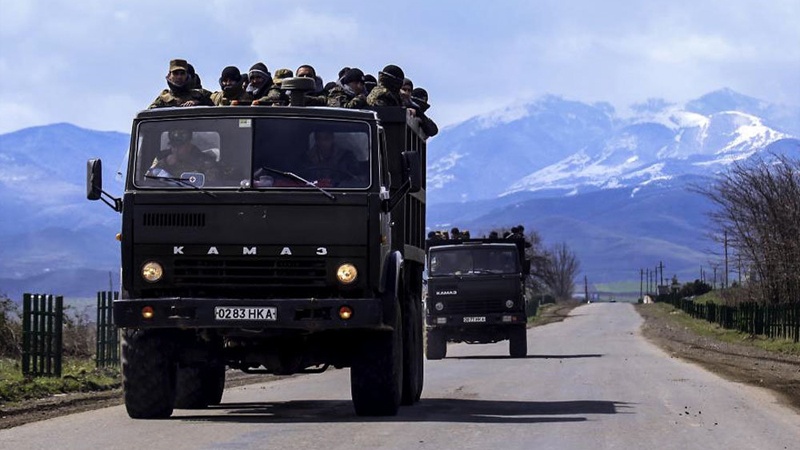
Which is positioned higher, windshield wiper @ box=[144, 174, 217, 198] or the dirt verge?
windshield wiper @ box=[144, 174, 217, 198]

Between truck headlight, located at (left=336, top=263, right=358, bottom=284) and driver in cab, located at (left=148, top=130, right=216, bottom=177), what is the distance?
61.2 inches

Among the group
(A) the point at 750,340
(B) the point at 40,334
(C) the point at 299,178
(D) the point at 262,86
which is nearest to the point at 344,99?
(D) the point at 262,86

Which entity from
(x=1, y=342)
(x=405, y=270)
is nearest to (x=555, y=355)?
(x=1, y=342)

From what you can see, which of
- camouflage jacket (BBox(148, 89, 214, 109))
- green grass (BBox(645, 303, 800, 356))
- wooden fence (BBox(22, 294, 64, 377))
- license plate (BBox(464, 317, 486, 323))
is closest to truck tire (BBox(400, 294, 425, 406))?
camouflage jacket (BBox(148, 89, 214, 109))

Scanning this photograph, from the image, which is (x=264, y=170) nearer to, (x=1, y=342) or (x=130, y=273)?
(x=130, y=273)

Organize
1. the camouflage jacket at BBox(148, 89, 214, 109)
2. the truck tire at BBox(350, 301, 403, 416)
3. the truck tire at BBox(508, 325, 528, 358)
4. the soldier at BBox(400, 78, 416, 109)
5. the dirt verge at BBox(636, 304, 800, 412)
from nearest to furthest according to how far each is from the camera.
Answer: the truck tire at BBox(350, 301, 403, 416)
the camouflage jacket at BBox(148, 89, 214, 109)
the soldier at BBox(400, 78, 416, 109)
the dirt verge at BBox(636, 304, 800, 412)
the truck tire at BBox(508, 325, 528, 358)

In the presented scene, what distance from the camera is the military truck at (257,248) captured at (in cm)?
1350

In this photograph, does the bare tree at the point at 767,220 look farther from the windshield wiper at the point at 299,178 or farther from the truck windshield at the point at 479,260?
the windshield wiper at the point at 299,178

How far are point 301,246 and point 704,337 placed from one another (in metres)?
41.8

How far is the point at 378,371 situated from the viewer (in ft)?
46.9

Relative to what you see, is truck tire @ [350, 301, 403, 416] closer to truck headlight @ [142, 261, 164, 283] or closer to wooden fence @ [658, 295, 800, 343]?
truck headlight @ [142, 261, 164, 283]

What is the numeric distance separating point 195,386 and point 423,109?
4.14m

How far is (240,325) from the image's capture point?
44.1ft

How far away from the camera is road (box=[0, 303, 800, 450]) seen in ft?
39.6
